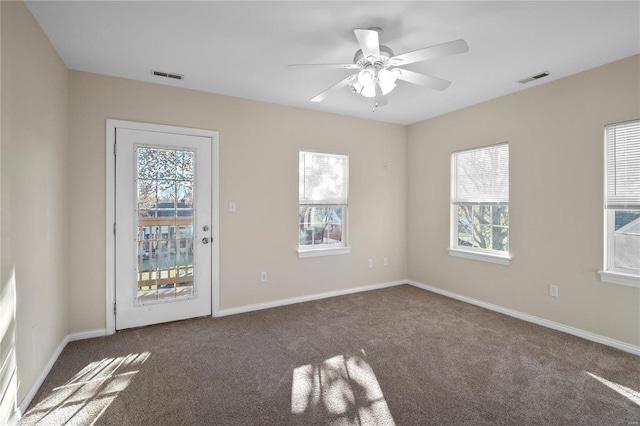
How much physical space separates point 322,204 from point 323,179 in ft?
1.15

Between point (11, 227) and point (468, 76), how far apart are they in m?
3.87

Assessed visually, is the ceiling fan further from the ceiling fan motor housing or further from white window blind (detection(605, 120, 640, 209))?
white window blind (detection(605, 120, 640, 209))

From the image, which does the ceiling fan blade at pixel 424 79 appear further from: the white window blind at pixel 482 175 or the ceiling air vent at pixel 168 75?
the ceiling air vent at pixel 168 75

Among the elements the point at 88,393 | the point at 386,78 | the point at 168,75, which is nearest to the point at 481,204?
the point at 386,78

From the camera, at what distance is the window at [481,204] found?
157 inches

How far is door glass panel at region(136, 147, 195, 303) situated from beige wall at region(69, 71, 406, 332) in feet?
1.10

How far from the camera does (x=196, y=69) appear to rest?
314 centimetres

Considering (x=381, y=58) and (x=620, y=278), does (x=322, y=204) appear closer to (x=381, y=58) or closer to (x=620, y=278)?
(x=381, y=58)

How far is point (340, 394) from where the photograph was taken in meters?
2.26

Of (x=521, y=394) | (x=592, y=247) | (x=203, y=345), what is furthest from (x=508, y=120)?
(x=203, y=345)

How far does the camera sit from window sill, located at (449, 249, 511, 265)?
391 cm

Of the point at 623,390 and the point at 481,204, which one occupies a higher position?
the point at 481,204

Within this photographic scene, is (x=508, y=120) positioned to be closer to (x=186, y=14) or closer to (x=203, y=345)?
(x=186, y=14)

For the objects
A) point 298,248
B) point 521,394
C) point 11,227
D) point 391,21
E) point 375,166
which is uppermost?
point 391,21
